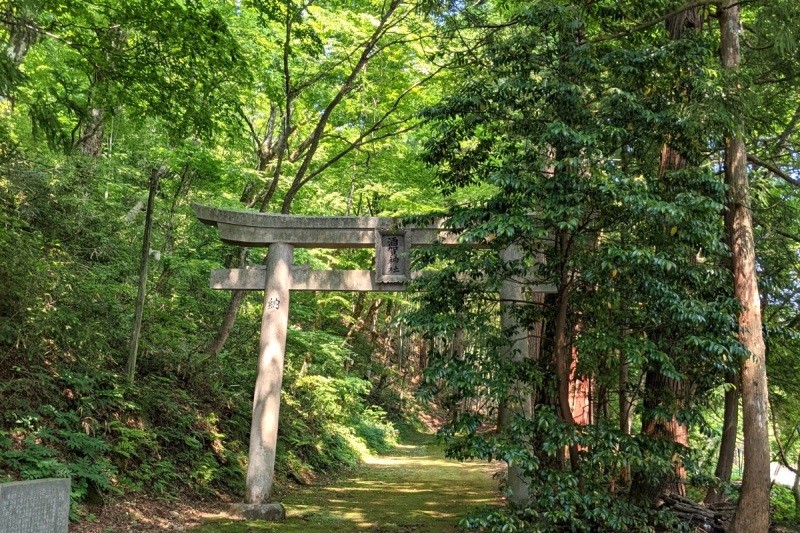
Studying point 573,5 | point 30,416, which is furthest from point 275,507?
point 573,5

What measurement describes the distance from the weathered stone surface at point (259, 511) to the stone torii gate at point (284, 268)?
1.89ft

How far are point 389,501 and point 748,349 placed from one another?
574cm

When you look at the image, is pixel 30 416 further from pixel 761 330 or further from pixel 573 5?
pixel 761 330

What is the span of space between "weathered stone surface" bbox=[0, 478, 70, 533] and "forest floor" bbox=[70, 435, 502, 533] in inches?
34.9

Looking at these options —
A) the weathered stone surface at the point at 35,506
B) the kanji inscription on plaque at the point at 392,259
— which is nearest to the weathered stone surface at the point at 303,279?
the kanji inscription on plaque at the point at 392,259

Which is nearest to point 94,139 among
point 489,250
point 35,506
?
point 35,506

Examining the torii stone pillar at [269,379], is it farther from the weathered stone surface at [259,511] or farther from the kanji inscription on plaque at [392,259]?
the kanji inscription on plaque at [392,259]

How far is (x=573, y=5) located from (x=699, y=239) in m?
2.54

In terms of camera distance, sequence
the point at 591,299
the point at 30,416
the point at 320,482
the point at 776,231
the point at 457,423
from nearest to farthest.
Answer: the point at 457,423 → the point at 591,299 → the point at 30,416 → the point at 776,231 → the point at 320,482

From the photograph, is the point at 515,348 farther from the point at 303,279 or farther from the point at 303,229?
the point at 303,229

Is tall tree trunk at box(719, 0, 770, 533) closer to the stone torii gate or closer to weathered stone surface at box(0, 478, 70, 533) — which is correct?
the stone torii gate

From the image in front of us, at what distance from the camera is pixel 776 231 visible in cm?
714

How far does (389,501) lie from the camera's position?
923 cm

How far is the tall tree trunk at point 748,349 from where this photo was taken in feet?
17.9
